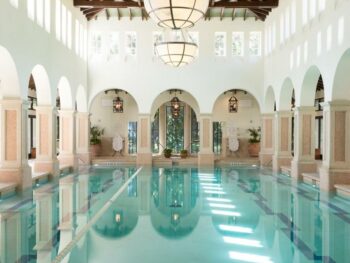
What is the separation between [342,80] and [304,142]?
5.43 m

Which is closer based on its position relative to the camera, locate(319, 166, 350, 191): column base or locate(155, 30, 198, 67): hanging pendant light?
locate(319, 166, 350, 191): column base

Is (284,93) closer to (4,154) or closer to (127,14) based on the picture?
(127,14)

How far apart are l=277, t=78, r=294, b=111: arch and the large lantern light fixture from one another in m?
12.5

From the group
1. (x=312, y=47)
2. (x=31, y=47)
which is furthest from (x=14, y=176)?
(x=312, y=47)

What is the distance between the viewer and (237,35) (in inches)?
1075

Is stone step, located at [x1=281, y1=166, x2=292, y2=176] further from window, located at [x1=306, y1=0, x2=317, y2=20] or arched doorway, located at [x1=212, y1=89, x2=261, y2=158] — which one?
arched doorway, located at [x1=212, y1=89, x2=261, y2=158]

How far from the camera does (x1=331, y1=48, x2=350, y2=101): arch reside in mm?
13894

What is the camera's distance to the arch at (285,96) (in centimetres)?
2227

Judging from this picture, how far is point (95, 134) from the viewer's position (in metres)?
30.8

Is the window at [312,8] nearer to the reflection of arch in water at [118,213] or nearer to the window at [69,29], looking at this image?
the reflection of arch in water at [118,213]

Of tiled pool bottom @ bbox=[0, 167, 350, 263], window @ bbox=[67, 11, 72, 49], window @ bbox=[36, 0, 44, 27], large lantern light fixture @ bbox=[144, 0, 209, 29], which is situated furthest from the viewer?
window @ bbox=[67, 11, 72, 49]

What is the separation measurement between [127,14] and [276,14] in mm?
9059

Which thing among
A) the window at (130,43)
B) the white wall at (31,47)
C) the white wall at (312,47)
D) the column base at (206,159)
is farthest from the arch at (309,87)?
the window at (130,43)

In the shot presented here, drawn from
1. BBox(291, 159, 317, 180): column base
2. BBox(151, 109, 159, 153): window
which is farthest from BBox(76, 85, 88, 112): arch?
BBox(291, 159, 317, 180): column base
